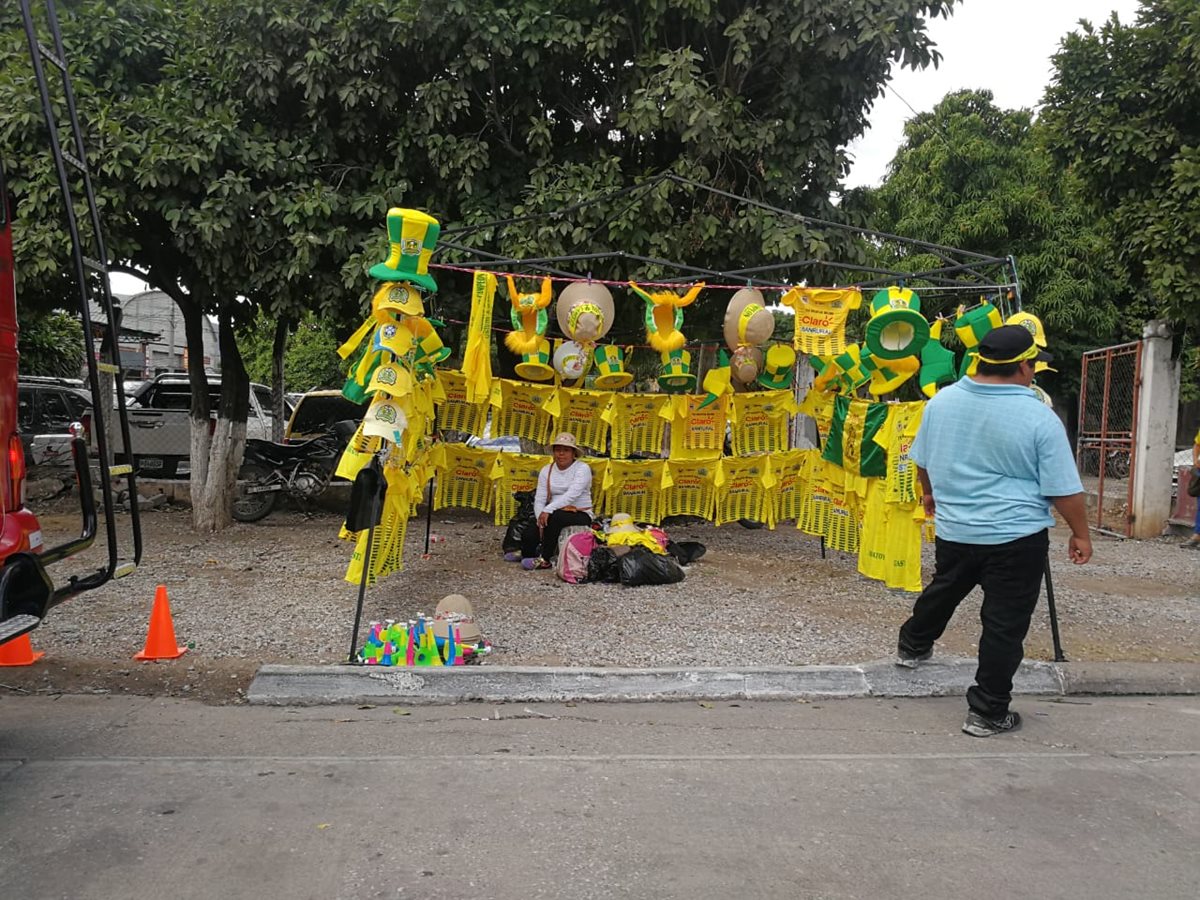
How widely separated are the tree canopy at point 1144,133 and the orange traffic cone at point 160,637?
33.5 ft

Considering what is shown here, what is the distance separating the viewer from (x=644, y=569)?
7.73 m

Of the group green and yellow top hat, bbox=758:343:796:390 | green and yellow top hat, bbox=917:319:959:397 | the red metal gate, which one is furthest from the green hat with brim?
the red metal gate

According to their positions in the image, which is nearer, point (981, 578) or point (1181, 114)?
point (981, 578)

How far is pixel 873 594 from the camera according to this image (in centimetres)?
773

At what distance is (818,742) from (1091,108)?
9.58 meters

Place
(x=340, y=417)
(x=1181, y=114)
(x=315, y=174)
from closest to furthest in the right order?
(x=315, y=174) → (x=1181, y=114) → (x=340, y=417)

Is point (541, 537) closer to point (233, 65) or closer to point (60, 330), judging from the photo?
point (233, 65)

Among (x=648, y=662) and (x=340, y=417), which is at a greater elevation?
(x=340, y=417)

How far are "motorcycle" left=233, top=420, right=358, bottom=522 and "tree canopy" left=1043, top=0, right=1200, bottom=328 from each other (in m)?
9.62

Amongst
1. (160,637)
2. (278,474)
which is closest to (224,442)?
(278,474)

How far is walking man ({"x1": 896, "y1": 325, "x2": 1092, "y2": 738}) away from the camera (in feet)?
14.3

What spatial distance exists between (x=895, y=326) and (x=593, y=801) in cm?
452

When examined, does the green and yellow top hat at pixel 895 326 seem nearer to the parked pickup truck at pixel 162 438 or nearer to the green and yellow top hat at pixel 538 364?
the green and yellow top hat at pixel 538 364

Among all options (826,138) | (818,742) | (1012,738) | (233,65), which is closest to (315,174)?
(233,65)
